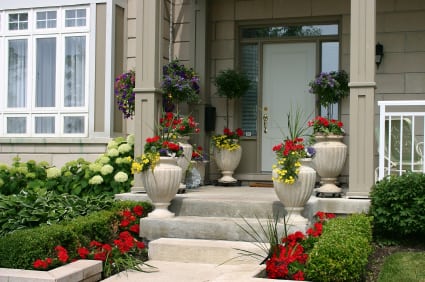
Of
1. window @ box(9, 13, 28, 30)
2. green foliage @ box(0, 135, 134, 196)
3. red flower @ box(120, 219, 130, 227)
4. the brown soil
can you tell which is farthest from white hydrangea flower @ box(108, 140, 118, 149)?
the brown soil

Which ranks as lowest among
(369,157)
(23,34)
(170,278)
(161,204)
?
(170,278)

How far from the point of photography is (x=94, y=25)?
8391mm

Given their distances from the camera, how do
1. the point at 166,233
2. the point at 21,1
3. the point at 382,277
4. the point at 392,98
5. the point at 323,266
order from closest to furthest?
1. the point at 323,266
2. the point at 382,277
3. the point at 166,233
4. the point at 392,98
5. the point at 21,1

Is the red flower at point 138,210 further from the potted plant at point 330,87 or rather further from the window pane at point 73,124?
the potted plant at point 330,87

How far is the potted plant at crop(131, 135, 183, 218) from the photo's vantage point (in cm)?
613

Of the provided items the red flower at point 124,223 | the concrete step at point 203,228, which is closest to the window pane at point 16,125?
the red flower at point 124,223

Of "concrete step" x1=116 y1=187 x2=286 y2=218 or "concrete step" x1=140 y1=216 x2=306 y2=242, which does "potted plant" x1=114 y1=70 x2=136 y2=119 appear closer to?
"concrete step" x1=116 y1=187 x2=286 y2=218

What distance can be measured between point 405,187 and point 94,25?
5.03 m

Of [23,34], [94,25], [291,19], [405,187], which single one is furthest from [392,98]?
[23,34]

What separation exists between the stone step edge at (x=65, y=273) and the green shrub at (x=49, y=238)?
0.16 m

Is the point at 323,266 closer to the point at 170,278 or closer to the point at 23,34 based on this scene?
the point at 170,278

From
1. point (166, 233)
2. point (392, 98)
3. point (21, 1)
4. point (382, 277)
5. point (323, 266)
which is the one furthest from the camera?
point (21, 1)

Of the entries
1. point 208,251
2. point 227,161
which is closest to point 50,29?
point 227,161

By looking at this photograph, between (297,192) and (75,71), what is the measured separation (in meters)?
4.35
